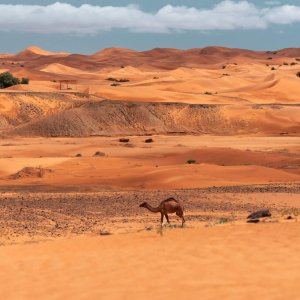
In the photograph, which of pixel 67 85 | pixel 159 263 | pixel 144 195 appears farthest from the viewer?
pixel 67 85

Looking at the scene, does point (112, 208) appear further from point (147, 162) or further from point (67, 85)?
point (67, 85)

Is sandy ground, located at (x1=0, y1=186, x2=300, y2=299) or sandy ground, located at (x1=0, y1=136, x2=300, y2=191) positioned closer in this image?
sandy ground, located at (x1=0, y1=186, x2=300, y2=299)

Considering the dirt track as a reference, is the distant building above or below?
above

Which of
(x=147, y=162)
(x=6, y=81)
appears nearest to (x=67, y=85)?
(x=6, y=81)

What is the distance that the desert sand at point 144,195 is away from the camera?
1015 cm

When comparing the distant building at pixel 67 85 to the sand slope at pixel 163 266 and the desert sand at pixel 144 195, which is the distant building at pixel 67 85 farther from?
the sand slope at pixel 163 266

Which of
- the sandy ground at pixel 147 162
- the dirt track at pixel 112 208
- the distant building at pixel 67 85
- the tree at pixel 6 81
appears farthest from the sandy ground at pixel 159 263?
the distant building at pixel 67 85

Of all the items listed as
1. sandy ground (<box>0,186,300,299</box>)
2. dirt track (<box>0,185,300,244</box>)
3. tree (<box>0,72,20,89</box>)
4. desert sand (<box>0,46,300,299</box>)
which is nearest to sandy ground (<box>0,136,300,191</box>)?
desert sand (<box>0,46,300,299</box>)

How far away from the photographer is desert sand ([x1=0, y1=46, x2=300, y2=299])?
33.3 ft

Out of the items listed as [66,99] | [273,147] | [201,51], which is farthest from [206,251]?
[201,51]

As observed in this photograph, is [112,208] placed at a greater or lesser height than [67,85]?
lesser

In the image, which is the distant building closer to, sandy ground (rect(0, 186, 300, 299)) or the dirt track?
the dirt track

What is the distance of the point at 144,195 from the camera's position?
24.9 meters

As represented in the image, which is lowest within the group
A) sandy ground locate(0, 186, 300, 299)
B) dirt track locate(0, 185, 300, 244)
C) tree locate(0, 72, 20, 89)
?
dirt track locate(0, 185, 300, 244)
